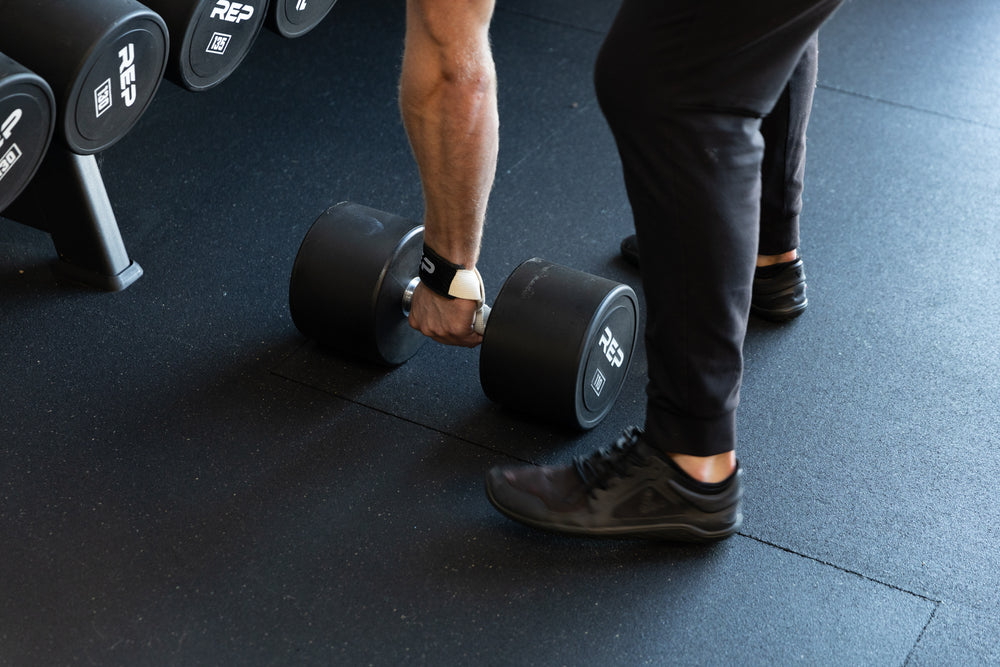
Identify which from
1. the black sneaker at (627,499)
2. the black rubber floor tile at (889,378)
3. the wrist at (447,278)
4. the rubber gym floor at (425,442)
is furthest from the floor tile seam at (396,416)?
the black rubber floor tile at (889,378)

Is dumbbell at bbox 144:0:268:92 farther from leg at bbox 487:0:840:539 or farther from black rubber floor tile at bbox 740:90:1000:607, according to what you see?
black rubber floor tile at bbox 740:90:1000:607

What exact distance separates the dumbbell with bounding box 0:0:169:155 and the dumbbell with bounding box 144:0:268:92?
0.14ft

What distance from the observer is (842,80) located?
7.79ft

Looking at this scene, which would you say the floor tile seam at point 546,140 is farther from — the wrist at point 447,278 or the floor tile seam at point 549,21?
the wrist at point 447,278

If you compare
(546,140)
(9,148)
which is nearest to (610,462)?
(9,148)

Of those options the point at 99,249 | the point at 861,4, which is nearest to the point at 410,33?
the point at 99,249

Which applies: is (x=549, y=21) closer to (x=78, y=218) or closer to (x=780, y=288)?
(x=780, y=288)

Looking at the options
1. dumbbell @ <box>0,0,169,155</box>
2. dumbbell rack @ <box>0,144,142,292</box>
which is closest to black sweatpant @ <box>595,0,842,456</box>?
dumbbell @ <box>0,0,169,155</box>

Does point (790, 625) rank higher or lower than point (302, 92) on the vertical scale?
lower

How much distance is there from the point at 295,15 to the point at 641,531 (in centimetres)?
100

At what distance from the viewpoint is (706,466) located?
122cm

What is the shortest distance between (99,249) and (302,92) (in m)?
0.71

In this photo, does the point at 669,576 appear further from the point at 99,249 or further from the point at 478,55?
the point at 99,249

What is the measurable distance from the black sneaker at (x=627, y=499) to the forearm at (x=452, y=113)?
11.5 inches
